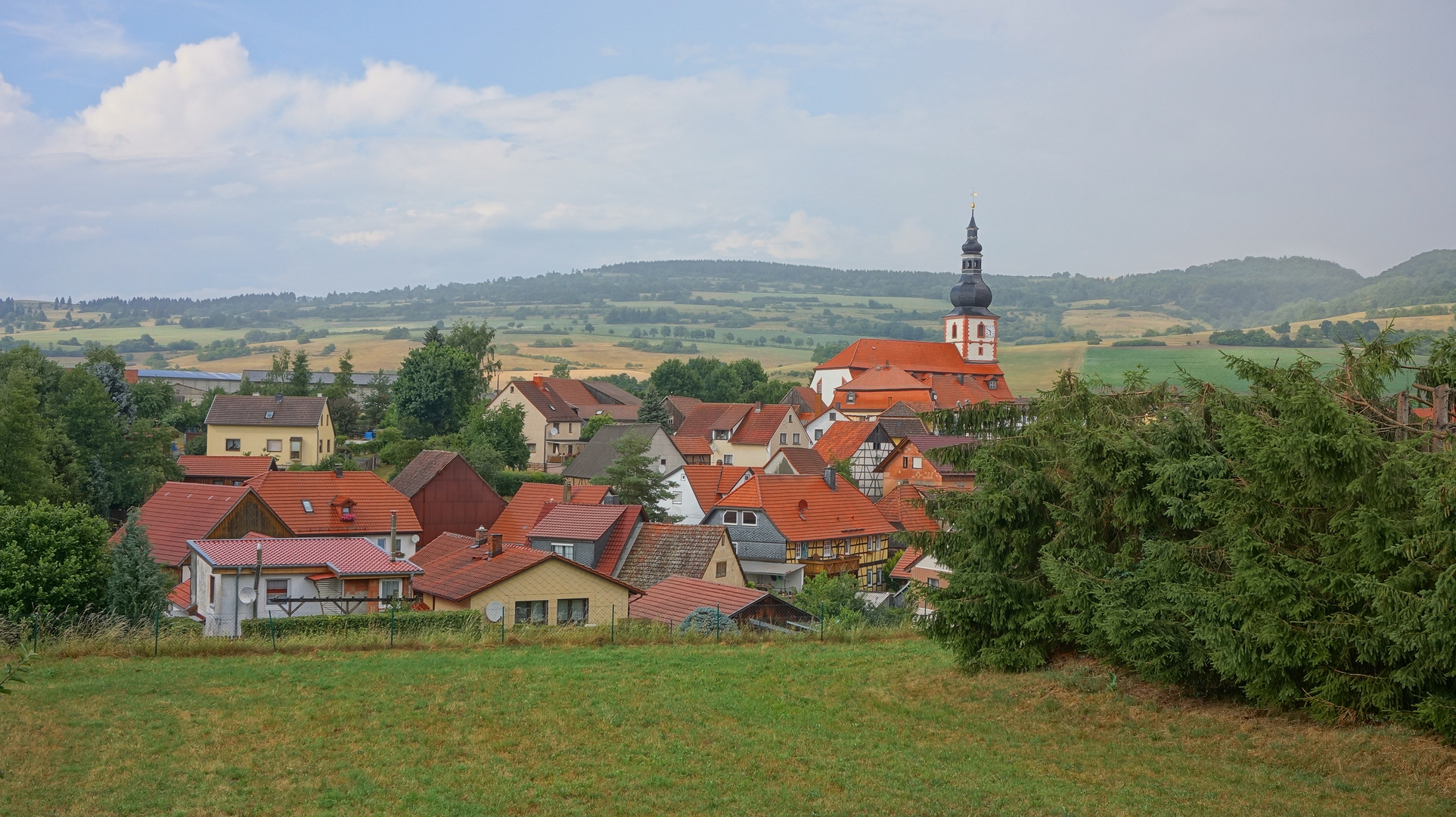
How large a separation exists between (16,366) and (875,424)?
157 ft

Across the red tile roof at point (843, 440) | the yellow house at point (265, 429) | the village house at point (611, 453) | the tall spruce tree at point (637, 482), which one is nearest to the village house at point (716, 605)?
the tall spruce tree at point (637, 482)

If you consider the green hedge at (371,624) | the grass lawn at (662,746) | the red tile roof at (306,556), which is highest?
the grass lawn at (662,746)

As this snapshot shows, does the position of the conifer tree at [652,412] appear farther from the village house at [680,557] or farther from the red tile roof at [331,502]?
the village house at [680,557]

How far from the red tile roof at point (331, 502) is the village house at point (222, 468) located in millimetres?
19171

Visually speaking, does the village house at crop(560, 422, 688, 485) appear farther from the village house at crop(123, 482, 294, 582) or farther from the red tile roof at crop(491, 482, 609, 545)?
the village house at crop(123, 482, 294, 582)

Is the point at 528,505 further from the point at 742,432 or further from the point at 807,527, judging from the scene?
the point at 742,432

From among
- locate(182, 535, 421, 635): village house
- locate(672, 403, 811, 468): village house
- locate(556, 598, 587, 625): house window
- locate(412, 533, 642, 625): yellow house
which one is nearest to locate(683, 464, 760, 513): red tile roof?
locate(672, 403, 811, 468): village house

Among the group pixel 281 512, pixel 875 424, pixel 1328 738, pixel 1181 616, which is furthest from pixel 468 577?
pixel 875 424

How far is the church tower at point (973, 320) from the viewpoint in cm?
11094

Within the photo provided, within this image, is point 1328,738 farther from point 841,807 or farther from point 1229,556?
point 841,807

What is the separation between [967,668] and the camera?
56.5 ft

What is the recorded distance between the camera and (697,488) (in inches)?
2098

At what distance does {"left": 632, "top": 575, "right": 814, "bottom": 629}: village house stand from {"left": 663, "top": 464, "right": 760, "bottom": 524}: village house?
23.6 metres

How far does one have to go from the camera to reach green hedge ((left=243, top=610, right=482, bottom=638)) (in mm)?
21609
